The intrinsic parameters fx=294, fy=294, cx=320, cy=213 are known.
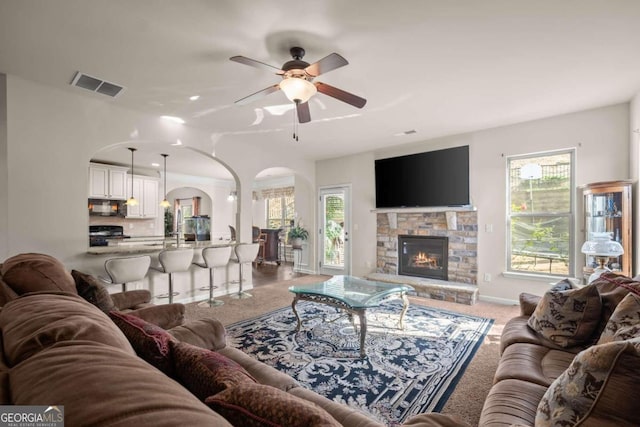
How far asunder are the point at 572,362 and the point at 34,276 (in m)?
2.59

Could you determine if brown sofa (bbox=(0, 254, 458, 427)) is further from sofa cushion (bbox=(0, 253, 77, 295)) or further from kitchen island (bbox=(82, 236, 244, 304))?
kitchen island (bbox=(82, 236, 244, 304))

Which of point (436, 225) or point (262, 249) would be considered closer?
point (436, 225)

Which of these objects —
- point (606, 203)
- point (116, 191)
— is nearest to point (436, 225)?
point (606, 203)

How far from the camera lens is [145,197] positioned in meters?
7.32

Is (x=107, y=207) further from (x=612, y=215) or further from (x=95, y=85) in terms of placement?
(x=612, y=215)

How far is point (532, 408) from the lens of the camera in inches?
50.4

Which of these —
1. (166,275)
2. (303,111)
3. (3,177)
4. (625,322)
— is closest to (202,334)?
(303,111)

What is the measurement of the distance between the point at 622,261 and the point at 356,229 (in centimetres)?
395

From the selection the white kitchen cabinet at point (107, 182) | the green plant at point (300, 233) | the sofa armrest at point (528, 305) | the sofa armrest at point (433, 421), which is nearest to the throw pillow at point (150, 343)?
the sofa armrest at point (433, 421)

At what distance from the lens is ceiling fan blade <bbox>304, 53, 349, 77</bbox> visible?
6.70 ft

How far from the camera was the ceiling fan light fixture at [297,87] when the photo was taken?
2311 mm

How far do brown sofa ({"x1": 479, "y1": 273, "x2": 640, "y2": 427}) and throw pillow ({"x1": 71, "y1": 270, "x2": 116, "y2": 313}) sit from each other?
2.31 metres

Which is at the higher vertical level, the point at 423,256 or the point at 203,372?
the point at 203,372

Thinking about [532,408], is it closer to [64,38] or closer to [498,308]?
[498,308]
